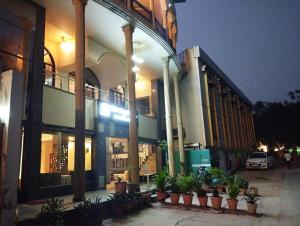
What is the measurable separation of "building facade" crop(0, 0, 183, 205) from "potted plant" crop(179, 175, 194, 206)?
2.30 m

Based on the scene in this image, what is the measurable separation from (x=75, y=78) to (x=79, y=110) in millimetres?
1238

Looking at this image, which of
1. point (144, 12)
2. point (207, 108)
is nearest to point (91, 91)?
point (144, 12)

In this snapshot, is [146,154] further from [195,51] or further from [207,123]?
[195,51]

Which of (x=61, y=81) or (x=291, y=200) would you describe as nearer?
(x=291, y=200)

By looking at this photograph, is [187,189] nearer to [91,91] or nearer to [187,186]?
[187,186]

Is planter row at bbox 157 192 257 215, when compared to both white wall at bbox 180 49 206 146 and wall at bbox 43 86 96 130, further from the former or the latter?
white wall at bbox 180 49 206 146

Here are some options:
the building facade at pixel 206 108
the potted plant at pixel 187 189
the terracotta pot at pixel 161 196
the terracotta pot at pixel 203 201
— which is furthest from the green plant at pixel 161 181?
the building facade at pixel 206 108

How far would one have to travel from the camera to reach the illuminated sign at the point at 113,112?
46.5ft

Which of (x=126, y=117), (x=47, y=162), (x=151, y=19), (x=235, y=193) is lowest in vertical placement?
(x=235, y=193)

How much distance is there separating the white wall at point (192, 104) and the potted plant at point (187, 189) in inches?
433

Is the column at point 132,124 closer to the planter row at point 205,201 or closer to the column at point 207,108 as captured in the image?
the planter row at point 205,201

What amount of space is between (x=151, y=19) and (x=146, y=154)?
32.4ft

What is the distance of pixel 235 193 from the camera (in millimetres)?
9000

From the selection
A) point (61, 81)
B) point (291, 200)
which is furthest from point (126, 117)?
point (291, 200)
